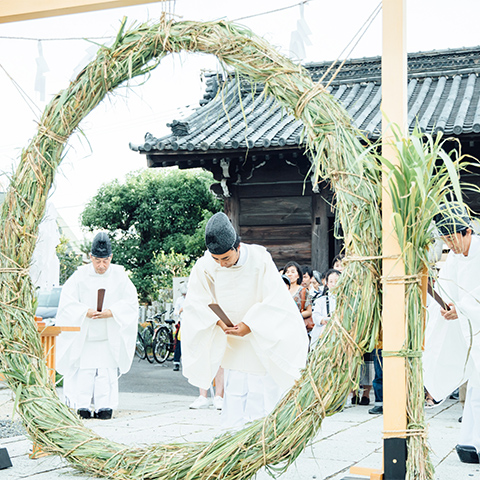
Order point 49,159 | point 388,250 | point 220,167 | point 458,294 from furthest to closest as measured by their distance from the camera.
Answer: point 220,167 → point 458,294 → point 49,159 → point 388,250

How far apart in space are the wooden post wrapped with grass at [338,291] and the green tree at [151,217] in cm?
1752

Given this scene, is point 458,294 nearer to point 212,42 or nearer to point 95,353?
point 212,42

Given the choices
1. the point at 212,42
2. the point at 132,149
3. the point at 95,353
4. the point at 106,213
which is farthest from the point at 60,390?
the point at 106,213

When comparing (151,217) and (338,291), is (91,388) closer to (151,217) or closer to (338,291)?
(338,291)

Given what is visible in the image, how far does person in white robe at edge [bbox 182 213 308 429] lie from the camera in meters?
3.79

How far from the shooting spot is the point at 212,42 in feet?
11.1

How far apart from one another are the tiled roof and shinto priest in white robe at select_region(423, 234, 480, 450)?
110 inches

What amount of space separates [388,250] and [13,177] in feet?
8.18

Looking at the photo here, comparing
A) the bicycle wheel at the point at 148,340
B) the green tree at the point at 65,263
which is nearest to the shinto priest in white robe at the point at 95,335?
the bicycle wheel at the point at 148,340

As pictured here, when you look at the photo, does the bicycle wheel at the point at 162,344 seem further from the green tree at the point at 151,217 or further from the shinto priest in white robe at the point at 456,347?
the shinto priest in white robe at the point at 456,347

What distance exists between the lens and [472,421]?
14.8ft

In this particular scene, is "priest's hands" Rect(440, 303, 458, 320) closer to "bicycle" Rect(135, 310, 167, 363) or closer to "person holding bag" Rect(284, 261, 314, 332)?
"person holding bag" Rect(284, 261, 314, 332)

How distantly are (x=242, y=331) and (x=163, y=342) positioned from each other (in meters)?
10.6

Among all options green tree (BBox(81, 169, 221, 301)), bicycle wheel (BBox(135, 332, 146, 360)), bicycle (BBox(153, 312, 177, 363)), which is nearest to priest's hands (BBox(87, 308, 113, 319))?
bicycle (BBox(153, 312, 177, 363))
